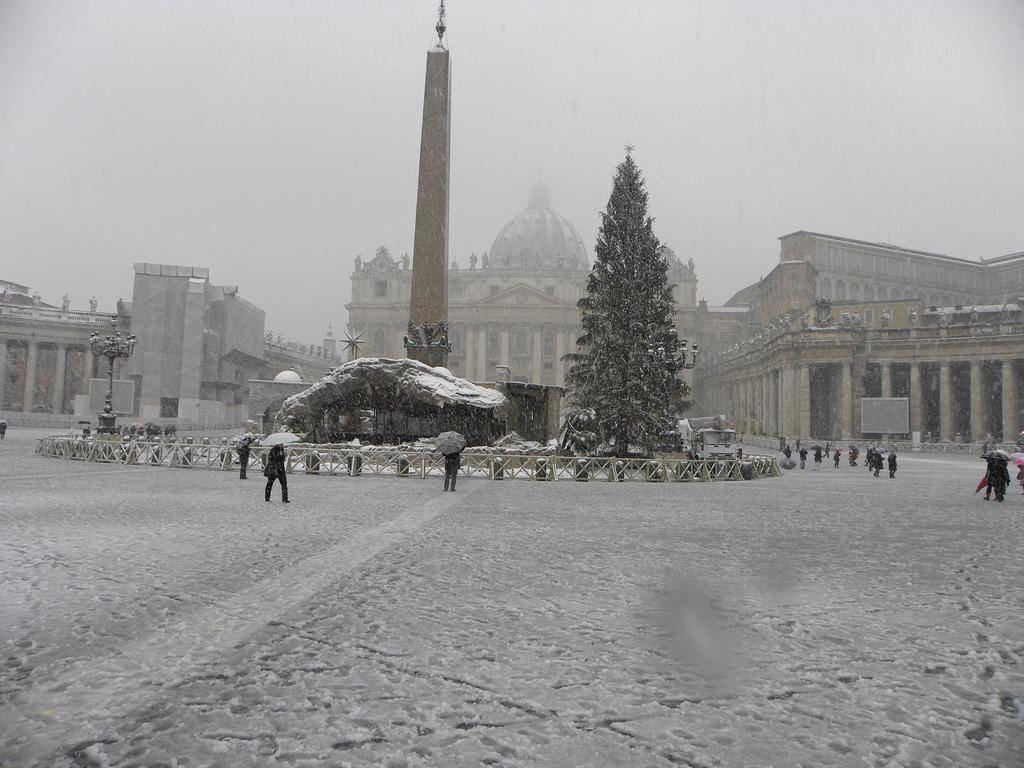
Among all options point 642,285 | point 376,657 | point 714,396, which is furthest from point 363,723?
point 714,396

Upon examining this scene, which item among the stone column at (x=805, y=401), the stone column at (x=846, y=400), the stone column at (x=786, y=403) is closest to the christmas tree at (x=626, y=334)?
the stone column at (x=805, y=401)

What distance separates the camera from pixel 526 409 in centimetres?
2827

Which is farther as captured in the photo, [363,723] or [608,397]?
[608,397]

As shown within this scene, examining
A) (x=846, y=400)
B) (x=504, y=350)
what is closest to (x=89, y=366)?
(x=504, y=350)

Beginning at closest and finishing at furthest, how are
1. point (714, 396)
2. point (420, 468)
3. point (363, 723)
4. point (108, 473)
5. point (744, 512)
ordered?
point (363, 723), point (744, 512), point (108, 473), point (420, 468), point (714, 396)

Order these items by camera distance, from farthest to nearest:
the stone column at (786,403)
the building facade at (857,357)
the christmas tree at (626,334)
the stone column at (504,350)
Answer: the stone column at (504,350) → the stone column at (786,403) → the building facade at (857,357) → the christmas tree at (626,334)

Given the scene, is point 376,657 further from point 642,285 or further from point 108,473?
point 642,285

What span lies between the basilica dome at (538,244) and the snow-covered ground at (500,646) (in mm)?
88513

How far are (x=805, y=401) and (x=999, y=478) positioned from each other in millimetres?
38927

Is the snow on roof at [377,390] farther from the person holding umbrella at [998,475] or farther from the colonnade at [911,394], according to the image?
the colonnade at [911,394]

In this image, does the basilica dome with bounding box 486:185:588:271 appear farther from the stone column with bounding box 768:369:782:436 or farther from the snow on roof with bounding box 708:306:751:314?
the stone column with bounding box 768:369:782:436

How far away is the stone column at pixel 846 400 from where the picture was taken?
52.2m

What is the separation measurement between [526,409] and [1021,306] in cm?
4892

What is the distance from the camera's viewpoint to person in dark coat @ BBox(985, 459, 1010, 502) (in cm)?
1546
